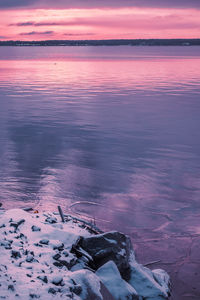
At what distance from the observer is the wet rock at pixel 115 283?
17.2ft

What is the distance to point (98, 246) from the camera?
20.0ft

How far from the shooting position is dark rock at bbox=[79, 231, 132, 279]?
236 inches

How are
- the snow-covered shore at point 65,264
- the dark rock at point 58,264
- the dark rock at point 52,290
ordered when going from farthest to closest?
the dark rock at point 58,264, the snow-covered shore at point 65,264, the dark rock at point 52,290

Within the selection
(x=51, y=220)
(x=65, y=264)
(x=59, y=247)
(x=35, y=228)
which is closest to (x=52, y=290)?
(x=65, y=264)

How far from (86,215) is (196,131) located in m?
10.8

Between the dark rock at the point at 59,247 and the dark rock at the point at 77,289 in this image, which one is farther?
the dark rock at the point at 59,247

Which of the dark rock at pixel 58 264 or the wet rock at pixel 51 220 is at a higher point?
the dark rock at pixel 58 264

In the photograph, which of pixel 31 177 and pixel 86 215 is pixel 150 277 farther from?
pixel 31 177

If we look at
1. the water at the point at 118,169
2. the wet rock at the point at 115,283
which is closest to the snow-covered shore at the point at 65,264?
the wet rock at the point at 115,283

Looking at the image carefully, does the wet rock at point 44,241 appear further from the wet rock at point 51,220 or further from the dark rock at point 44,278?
the dark rock at point 44,278

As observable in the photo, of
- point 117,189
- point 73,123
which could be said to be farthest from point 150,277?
point 73,123

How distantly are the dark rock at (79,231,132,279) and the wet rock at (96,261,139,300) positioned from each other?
37cm

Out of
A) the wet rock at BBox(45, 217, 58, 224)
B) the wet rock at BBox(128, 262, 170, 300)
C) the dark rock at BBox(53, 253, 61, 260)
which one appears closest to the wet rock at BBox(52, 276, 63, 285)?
the dark rock at BBox(53, 253, 61, 260)

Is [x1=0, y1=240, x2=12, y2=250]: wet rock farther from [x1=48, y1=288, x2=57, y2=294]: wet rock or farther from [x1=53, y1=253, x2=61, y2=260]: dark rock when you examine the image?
[x1=48, y1=288, x2=57, y2=294]: wet rock
